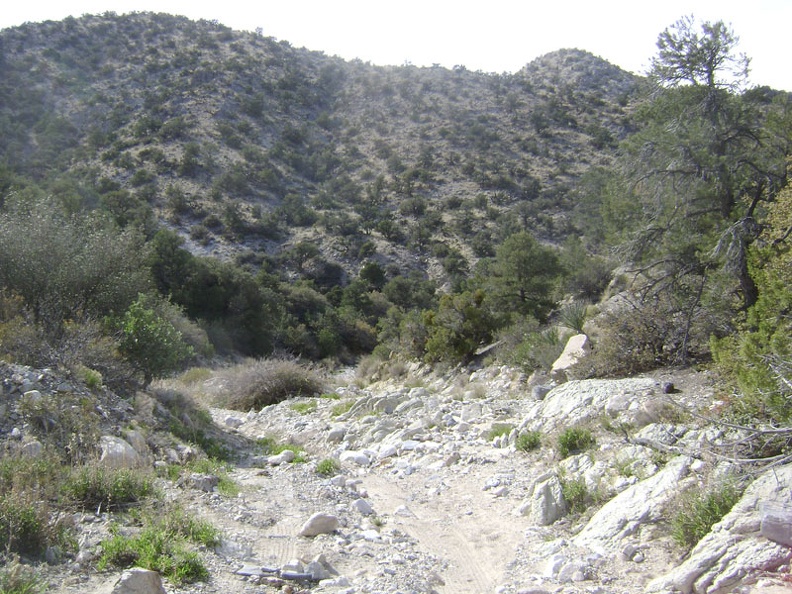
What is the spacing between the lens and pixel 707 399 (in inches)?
307

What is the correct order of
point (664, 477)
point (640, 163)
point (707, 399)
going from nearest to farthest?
point (664, 477), point (707, 399), point (640, 163)

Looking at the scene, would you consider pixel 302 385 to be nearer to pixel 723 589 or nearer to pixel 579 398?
pixel 579 398

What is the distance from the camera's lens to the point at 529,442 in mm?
8766

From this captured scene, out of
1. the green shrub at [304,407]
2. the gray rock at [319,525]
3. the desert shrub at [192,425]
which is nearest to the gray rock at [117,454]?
the desert shrub at [192,425]

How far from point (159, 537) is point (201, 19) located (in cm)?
7065

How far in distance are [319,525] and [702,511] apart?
355cm

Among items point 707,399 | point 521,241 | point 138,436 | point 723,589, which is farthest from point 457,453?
point 521,241

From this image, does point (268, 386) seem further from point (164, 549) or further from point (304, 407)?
point (164, 549)

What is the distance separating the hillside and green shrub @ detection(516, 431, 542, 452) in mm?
30498

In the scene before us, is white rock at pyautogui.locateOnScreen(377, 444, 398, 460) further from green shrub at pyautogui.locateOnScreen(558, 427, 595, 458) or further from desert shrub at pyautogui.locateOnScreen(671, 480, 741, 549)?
desert shrub at pyautogui.locateOnScreen(671, 480, 741, 549)

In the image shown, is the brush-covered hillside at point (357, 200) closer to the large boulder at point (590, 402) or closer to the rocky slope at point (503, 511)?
the large boulder at point (590, 402)

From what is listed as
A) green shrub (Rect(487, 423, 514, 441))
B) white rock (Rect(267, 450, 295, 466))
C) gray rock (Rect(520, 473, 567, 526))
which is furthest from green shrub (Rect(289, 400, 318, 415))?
gray rock (Rect(520, 473, 567, 526))

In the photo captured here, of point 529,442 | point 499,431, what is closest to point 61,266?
point 499,431

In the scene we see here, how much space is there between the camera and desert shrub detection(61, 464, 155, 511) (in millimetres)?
5984
